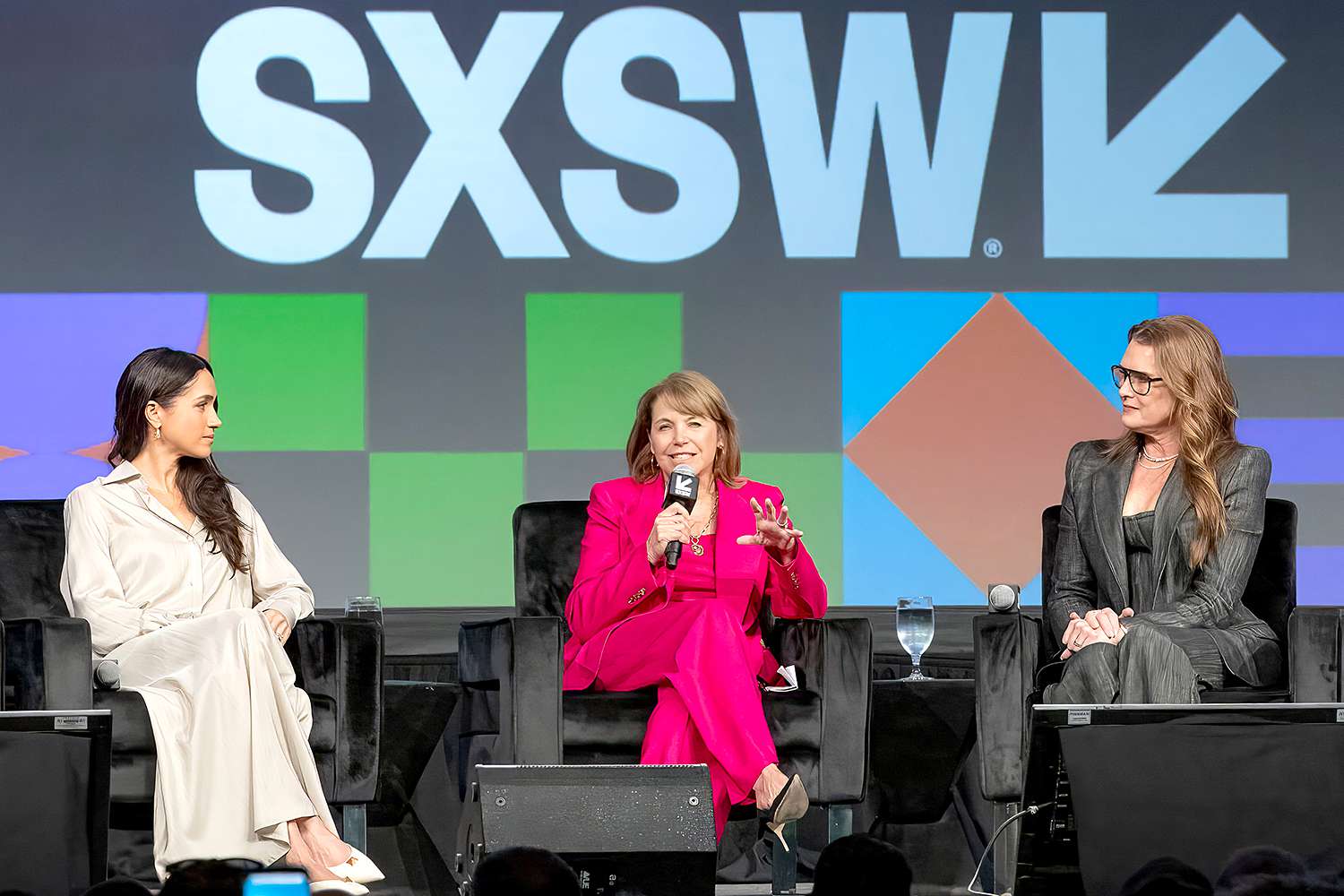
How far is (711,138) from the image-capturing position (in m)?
5.54

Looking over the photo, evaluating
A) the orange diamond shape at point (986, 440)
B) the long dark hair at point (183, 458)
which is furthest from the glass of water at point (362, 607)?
the orange diamond shape at point (986, 440)

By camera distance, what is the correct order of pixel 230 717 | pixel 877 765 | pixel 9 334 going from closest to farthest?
1. pixel 230 717
2. pixel 877 765
3. pixel 9 334

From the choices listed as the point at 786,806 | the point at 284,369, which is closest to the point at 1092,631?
the point at 786,806

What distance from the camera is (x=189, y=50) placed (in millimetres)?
5516

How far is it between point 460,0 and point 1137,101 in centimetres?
227

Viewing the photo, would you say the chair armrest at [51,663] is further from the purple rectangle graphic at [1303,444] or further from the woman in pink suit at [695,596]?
the purple rectangle graphic at [1303,444]

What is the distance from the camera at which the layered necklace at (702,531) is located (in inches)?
167

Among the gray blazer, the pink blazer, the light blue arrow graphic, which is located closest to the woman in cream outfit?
the pink blazer

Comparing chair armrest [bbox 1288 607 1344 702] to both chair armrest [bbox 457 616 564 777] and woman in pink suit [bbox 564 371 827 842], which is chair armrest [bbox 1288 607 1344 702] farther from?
chair armrest [bbox 457 616 564 777]

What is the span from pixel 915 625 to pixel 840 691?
58 cm

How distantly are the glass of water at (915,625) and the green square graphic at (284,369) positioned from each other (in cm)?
204

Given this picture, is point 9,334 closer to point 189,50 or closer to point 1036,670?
point 189,50

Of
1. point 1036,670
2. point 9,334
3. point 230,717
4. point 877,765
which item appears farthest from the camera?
point 9,334

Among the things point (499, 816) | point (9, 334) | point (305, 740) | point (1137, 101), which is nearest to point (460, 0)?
point (9, 334)
